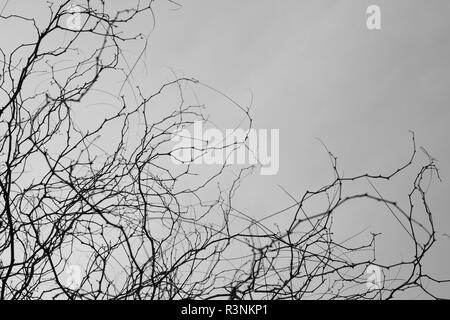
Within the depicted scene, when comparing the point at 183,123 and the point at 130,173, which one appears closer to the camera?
the point at 130,173

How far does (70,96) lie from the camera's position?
206cm

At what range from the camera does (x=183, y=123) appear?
2289 mm

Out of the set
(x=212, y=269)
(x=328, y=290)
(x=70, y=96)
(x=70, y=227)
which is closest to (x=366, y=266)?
(x=328, y=290)

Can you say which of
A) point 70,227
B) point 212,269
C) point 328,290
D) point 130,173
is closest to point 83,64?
point 130,173

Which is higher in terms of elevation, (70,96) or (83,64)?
(83,64)
